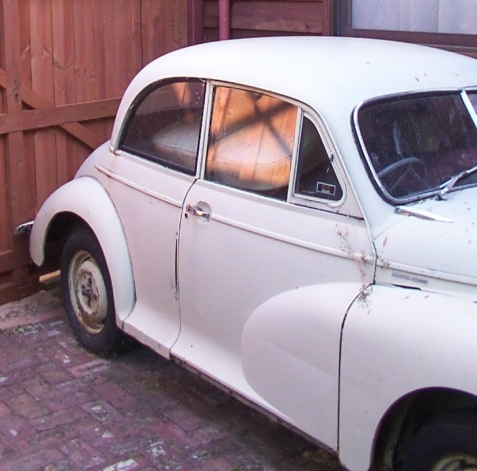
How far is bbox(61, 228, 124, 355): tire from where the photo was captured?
487cm

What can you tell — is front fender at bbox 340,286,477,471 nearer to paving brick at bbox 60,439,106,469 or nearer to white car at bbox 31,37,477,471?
white car at bbox 31,37,477,471

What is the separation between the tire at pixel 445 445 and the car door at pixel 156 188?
152 cm

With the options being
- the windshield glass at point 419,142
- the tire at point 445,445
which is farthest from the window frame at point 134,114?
the tire at point 445,445

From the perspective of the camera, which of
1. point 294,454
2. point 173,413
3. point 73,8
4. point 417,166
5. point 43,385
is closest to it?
point 417,166

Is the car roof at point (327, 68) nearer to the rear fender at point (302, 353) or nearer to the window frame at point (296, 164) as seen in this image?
the window frame at point (296, 164)

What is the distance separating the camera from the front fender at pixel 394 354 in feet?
9.57

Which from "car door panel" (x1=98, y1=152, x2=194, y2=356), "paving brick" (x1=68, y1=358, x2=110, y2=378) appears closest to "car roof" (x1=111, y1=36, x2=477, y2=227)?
"car door panel" (x1=98, y1=152, x2=194, y2=356)

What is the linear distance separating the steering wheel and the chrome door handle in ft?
2.95

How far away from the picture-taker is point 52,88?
577 centimetres

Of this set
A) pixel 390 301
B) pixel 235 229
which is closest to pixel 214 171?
pixel 235 229

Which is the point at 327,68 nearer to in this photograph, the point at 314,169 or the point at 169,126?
the point at 314,169

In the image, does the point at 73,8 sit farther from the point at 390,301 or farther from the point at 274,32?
the point at 390,301

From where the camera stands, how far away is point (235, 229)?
381 centimetres

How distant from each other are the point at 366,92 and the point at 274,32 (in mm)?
2944
